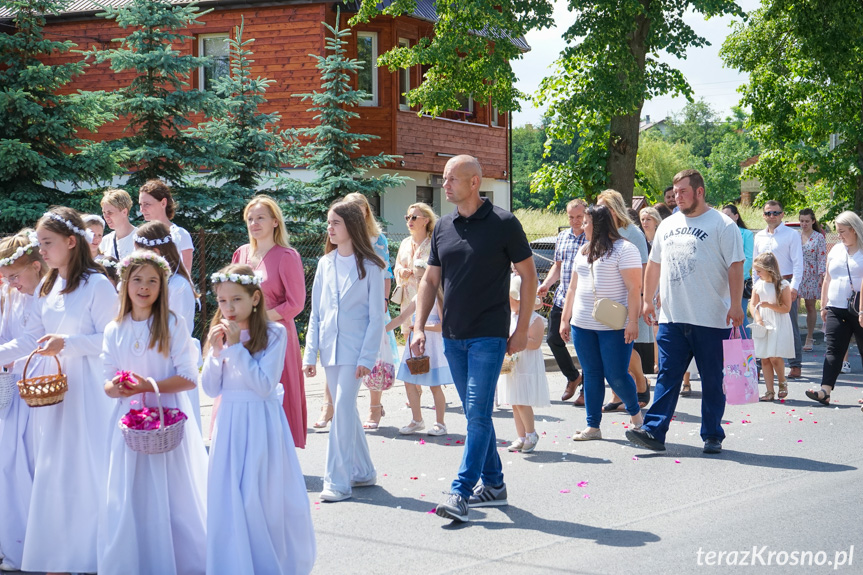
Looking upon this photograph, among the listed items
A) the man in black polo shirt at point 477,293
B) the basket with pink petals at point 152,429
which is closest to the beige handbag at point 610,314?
the man in black polo shirt at point 477,293

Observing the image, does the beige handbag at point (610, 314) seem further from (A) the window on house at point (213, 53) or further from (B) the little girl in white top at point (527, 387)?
(A) the window on house at point (213, 53)

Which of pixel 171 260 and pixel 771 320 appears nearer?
pixel 171 260

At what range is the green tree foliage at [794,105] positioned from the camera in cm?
2245

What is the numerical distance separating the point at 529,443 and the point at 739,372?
6.38 feet

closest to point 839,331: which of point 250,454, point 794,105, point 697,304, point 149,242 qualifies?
point 697,304

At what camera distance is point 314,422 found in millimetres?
10016

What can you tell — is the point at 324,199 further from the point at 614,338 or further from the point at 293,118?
the point at 614,338

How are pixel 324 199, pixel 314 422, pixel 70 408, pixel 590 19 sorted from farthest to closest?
pixel 324 199
pixel 590 19
pixel 314 422
pixel 70 408

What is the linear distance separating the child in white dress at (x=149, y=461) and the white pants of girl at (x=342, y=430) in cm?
157

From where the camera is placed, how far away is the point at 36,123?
53.7ft

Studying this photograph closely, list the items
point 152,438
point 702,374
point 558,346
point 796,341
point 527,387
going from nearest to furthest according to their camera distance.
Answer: point 152,438 < point 527,387 < point 702,374 < point 558,346 < point 796,341

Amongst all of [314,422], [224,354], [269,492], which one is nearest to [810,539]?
[269,492]

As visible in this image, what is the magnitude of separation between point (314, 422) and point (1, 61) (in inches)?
401

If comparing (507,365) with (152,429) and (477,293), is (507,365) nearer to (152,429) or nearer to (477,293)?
(477,293)
